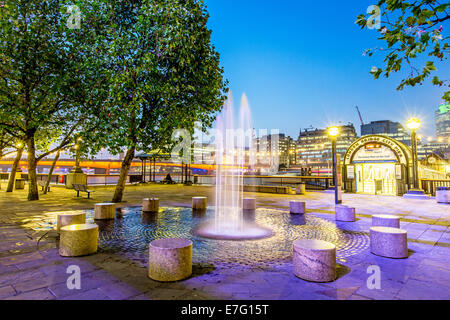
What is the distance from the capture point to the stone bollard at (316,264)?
390cm

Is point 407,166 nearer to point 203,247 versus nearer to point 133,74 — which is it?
point 203,247

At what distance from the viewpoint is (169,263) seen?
3.97 m

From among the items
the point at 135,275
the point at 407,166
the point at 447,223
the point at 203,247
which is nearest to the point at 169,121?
the point at 203,247

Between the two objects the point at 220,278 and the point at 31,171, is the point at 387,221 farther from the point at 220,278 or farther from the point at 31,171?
the point at 31,171

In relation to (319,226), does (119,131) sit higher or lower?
higher

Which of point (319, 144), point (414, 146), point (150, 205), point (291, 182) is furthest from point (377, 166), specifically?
point (319, 144)

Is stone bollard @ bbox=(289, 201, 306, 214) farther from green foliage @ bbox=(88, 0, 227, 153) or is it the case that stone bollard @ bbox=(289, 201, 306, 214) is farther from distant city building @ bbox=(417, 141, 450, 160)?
distant city building @ bbox=(417, 141, 450, 160)

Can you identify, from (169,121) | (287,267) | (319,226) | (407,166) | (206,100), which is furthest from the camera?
(407,166)

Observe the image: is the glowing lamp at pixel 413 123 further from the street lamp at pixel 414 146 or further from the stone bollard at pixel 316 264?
the stone bollard at pixel 316 264

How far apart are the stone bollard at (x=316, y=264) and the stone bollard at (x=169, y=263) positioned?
194cm

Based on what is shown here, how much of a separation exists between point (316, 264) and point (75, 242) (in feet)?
16.2

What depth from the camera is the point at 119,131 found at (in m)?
10.7

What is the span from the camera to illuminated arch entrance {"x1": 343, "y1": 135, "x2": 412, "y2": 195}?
17375 millimetres
